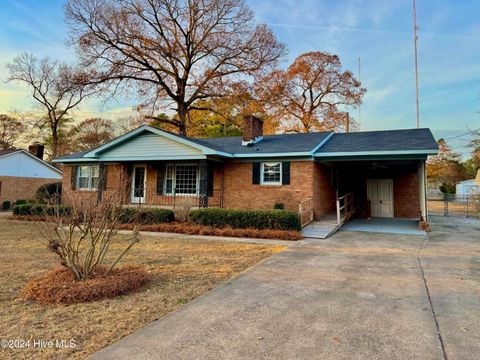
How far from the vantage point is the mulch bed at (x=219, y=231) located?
35.0ft

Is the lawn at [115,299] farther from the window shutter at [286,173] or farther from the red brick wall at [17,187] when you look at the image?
the red brick wall at [17,187]

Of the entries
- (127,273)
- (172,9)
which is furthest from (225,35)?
(127,273)

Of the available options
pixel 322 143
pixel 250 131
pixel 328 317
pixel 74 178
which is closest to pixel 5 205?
pixel 74 178

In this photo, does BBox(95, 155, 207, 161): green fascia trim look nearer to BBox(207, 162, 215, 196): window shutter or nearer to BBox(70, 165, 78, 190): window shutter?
BBox(207, 162, 215, 196): window shutter

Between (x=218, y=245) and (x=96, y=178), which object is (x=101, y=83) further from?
(x=218, y=245)

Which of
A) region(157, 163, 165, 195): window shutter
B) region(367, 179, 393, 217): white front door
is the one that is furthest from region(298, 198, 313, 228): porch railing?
region(157, 163, 165, 195): window shutter

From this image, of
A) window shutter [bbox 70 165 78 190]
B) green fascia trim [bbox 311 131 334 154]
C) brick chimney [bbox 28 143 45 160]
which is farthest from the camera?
brick chimney [bbox 28 143 45 160]

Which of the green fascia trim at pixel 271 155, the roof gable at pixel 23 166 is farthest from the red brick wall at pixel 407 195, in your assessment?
the roof gable at pixel 23 166

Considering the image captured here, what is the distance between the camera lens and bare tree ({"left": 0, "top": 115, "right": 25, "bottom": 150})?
38156 mm

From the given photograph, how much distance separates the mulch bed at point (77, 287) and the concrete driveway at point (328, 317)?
1.30m

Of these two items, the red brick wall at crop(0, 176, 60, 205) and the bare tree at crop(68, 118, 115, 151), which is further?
the bare tree at crop(68, 118, 115, 151)

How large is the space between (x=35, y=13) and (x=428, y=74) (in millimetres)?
21258

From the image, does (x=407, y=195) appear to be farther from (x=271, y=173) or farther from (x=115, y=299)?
(x=115, y=299)

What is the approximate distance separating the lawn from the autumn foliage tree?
1000 inches
